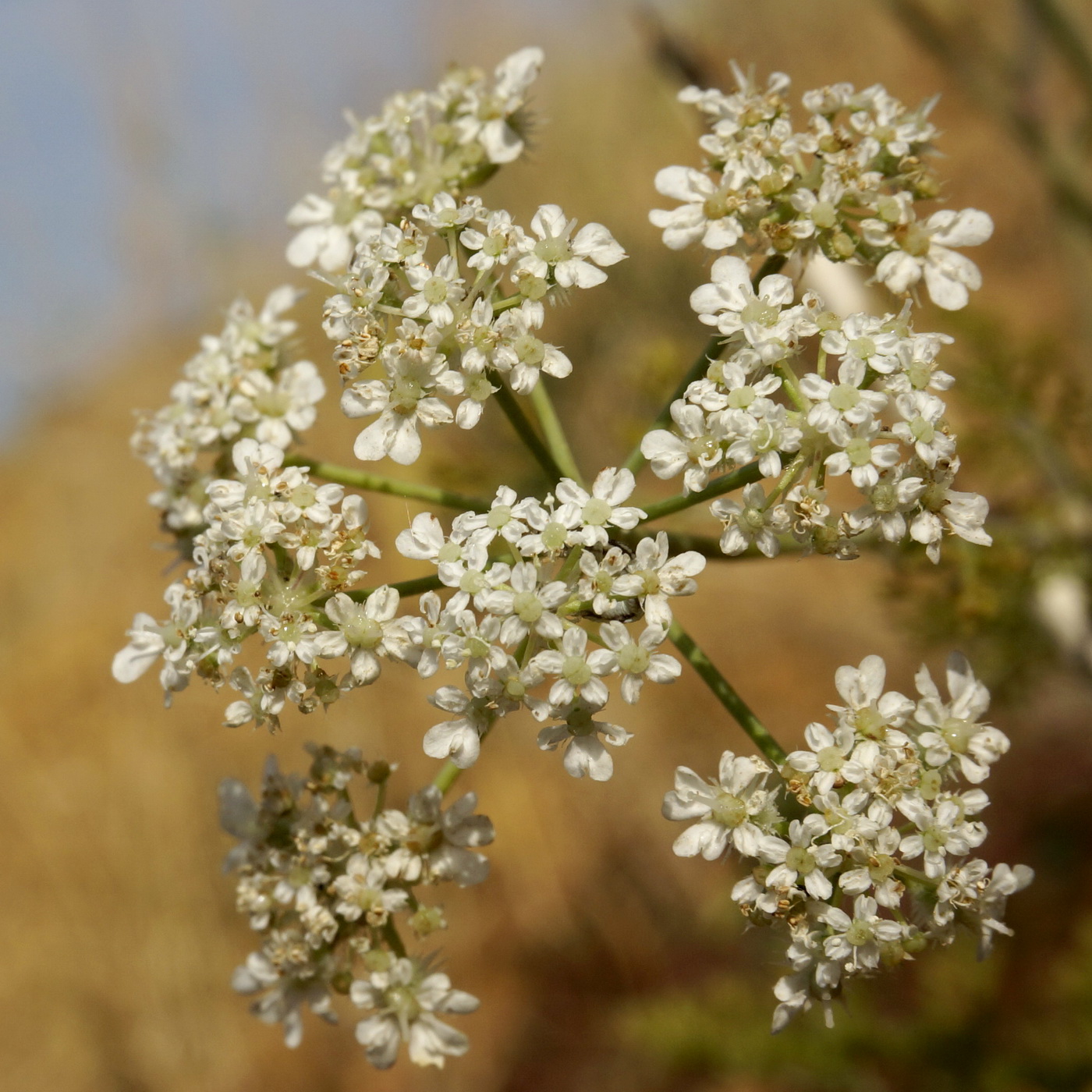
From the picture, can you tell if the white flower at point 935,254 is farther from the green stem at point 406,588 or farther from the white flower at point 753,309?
the green stem at point 406,588

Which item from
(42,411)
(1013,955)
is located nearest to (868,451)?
(1013,955)

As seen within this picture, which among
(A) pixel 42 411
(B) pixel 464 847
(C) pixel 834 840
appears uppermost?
(A) pixel 42 411

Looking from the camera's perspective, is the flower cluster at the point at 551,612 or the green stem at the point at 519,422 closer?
the flower cluster at the point at 551,612

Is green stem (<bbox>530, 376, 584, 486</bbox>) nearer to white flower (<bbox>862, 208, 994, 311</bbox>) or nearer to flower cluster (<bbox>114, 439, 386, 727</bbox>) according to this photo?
flower cluster (<bbox>114, 439, 386, 727</bbox>)

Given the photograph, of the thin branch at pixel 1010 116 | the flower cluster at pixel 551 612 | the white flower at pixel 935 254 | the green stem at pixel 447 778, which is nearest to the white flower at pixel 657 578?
the flower cluster at pixel 551 612

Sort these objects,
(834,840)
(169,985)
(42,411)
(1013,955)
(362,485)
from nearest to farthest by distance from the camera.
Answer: (834,840) < (362,485) < (1013,955) < (169,985) < (42,411)

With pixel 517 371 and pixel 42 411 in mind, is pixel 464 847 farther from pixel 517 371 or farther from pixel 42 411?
pixel 42 411

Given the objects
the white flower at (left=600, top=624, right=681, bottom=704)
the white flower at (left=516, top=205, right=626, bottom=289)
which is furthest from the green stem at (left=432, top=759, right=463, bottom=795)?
the white flower at (left=516, top=205, right=626, bottom=289)
